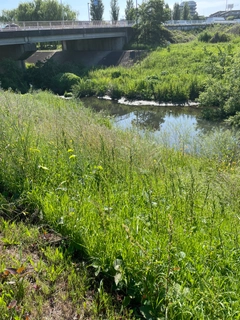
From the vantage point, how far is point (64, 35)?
31.5m

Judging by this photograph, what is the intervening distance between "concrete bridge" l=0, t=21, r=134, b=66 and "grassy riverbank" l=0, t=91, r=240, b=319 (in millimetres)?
24401

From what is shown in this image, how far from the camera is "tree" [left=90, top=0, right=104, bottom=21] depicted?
54.5 metres

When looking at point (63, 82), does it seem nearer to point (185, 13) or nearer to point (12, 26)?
point (12, 26)

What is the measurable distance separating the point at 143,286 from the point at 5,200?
1877 millimetres

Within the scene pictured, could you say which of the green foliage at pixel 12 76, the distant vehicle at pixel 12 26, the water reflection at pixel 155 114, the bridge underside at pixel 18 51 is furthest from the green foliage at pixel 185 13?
the water reflection at pixel 155 114

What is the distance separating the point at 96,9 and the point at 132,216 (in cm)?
5909

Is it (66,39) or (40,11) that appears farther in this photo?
(40,11)

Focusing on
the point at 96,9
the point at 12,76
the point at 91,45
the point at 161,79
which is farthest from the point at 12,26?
Answer: the point at 96,9

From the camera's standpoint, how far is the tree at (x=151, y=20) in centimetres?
3919

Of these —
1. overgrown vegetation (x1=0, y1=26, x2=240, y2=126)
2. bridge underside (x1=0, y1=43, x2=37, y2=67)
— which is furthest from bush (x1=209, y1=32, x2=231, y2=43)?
bridge underside (x1=0, y1=43, x2=37, y2=67)

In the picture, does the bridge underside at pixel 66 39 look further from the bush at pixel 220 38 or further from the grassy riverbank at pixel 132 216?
the grassy riverbank at pixel 132 216

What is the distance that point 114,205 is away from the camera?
10.3ft

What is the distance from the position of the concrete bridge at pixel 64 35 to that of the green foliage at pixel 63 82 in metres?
4.35

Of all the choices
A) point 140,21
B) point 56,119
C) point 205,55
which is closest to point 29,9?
point 140,21
